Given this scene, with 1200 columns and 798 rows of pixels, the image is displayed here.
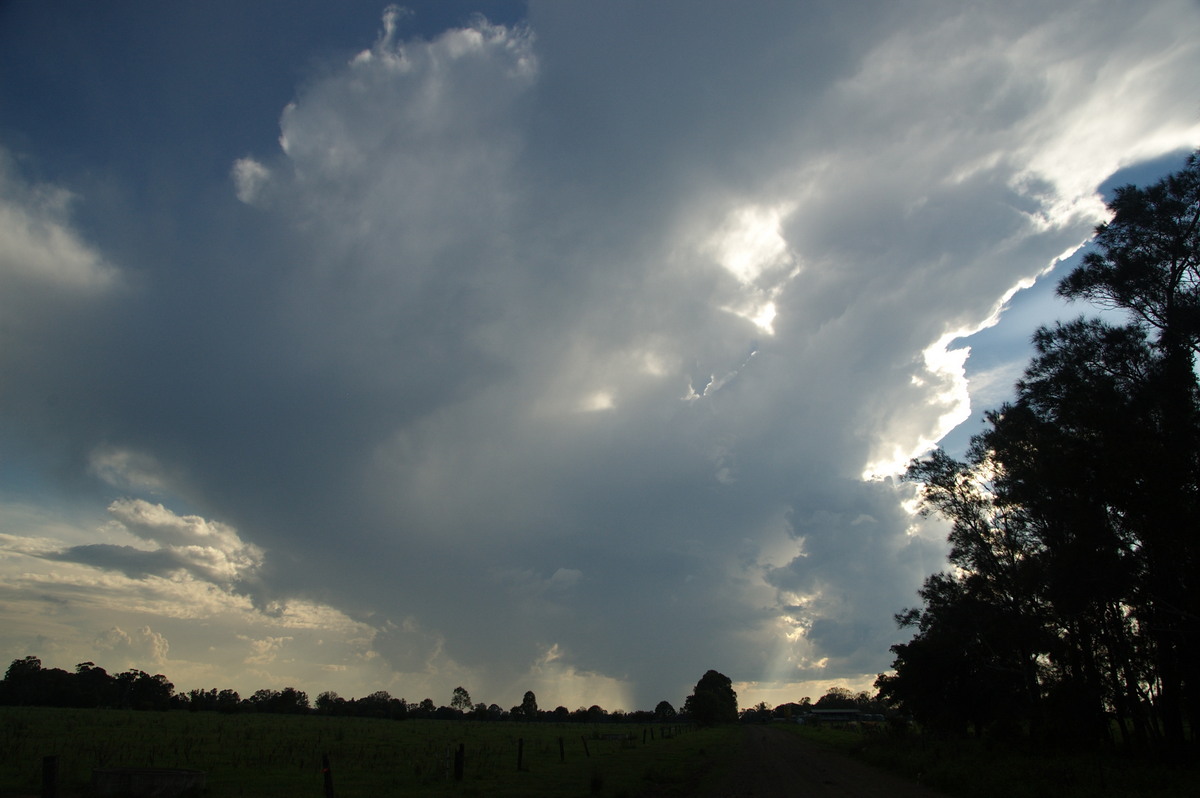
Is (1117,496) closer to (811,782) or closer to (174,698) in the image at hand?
(811,782)

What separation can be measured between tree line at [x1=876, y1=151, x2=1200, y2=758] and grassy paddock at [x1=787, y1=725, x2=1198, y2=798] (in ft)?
9.88

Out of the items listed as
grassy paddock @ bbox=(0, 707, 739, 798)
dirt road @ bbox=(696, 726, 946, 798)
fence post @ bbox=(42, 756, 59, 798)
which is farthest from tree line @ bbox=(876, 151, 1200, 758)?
fence post @ bbox=(42, 756, 59, 798)

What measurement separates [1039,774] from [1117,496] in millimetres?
11295

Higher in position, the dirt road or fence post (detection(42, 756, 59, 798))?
fence post (detection(42, 756, 59, 798))

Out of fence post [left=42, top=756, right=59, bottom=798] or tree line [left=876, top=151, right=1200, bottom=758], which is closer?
fence post [left=42, top=756, right=59, bottom=798]

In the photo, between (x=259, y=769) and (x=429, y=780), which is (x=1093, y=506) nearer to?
(x=429, y=780)

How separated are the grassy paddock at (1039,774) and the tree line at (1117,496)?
3011mm

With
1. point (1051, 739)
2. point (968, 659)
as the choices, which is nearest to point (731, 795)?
point (1051, 739)

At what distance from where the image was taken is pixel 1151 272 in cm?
2611

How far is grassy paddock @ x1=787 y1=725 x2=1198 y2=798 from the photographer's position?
2091 cm

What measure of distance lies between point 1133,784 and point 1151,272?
65.8ft

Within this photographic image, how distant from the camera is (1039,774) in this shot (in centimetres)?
2402

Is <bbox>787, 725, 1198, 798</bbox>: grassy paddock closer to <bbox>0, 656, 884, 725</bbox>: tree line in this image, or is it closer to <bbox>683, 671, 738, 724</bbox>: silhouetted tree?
<bbox>0, 656, 884, 725</bbox>: tree line

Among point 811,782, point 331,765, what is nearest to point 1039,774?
point 811,782
